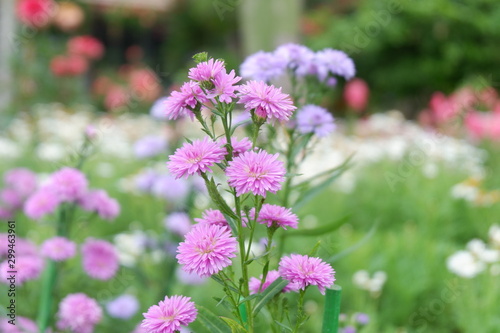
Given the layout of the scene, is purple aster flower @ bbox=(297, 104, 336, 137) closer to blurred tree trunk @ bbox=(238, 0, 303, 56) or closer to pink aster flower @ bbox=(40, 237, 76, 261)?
pink aster flower @ bbox=(40, 237, 76, 261)

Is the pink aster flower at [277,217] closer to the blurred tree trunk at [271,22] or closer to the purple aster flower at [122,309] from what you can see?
the purple aster flower at [122,309]

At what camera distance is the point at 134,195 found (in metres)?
2.96

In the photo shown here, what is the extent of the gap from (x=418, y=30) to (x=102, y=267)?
6.98 meters

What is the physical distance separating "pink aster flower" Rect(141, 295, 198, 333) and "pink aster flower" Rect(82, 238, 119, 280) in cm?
67

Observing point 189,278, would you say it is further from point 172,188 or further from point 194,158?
point 194,158

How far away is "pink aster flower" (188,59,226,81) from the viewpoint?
680mm

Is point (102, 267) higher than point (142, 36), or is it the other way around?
point (142, 36)

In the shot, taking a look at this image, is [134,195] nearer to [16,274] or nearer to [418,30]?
[16,274]

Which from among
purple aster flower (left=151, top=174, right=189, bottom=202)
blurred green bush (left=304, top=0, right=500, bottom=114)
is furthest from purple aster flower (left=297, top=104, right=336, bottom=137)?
blurred green bush (left=304, top=0, right=500, bottom=114)

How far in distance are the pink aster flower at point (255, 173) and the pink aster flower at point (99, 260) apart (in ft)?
2.52

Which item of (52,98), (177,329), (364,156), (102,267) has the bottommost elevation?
(177,329)

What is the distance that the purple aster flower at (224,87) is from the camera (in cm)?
68

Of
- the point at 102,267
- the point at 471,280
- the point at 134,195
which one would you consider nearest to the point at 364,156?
the point at 134,195

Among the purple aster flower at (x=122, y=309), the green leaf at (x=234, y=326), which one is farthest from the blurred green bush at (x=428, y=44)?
the green leaf at (x=234, y=326)
